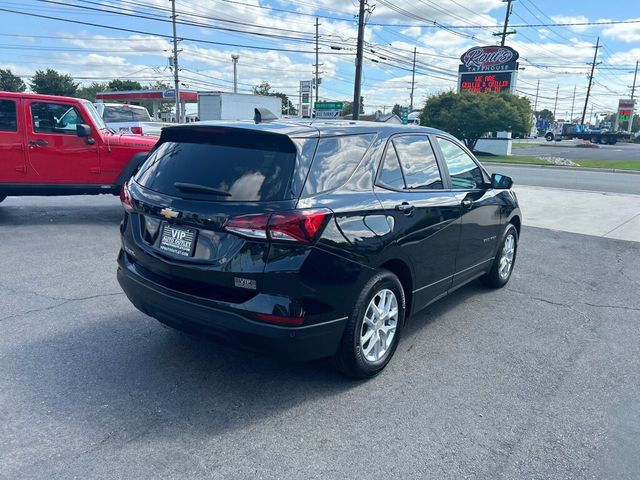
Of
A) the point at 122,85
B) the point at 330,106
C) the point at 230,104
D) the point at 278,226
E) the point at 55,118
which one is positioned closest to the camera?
the point at 278,226

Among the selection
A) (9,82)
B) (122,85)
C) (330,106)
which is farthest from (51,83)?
(330,106)

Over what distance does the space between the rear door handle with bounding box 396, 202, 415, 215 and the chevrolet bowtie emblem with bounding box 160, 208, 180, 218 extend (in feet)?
5.18

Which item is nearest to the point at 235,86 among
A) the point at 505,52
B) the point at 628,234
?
the point at 505,52

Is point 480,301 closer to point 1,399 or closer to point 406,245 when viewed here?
point 406,245

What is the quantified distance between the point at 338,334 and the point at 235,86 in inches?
2437

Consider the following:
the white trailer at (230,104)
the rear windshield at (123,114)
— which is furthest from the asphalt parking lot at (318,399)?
the white trailer at (230,104)

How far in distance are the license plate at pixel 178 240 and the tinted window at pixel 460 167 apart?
2.55 meters

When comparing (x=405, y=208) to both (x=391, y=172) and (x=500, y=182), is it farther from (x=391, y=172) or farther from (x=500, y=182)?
(x=500, y=182)

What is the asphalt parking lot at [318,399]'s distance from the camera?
114 inches

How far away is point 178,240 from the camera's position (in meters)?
3.46

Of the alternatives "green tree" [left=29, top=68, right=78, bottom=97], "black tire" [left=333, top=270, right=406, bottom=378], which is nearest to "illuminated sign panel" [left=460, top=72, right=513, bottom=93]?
"black tire" [left=333, top=270, right=406, bottom=378]

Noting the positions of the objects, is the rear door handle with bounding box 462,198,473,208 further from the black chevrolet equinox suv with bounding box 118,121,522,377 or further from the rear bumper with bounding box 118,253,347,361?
the rear bumper with bounding box 118,253,347,361

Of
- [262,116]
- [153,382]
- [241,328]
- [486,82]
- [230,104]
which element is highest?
[486,82]

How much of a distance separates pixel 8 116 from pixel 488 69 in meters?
35.7
